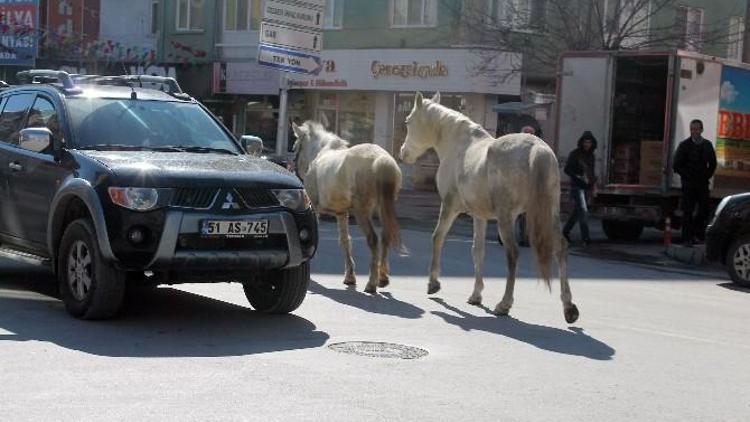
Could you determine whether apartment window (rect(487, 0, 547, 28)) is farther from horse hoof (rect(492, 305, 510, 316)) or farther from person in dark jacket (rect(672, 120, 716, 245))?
horse hoof (rect(492, 305, 510, 316))

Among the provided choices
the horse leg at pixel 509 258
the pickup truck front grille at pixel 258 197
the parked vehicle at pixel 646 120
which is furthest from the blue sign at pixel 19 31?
the pickup truck front grille at pixel 258 197

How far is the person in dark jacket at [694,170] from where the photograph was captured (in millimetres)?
17984

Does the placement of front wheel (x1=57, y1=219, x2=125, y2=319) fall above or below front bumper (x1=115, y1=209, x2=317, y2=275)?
below

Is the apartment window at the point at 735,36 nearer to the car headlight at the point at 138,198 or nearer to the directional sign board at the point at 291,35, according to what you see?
A: the directional sign board at the point at 291,35

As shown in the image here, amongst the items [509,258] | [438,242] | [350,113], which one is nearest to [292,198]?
[509,258]

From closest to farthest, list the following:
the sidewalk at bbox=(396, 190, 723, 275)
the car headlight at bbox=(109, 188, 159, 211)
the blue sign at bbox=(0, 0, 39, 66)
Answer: the car headlight at bbox=(109, 188, 159, 211)
the sidewalk at bbox=(396, 190, 723, 275)
the blue sign at bbox=(0, 0, 39, 66)

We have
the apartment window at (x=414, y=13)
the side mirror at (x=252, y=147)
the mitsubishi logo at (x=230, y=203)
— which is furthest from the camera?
the apartment window at (x=414, y=13)

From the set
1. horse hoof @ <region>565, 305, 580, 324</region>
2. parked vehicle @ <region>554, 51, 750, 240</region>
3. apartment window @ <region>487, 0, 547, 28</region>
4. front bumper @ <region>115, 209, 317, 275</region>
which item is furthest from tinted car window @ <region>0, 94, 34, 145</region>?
apartment window @ <region>487, 0, 547, 28</region>

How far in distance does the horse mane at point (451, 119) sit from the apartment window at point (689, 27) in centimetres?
1760

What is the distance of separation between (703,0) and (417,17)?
29.4 ft

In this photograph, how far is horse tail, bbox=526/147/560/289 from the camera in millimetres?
9938

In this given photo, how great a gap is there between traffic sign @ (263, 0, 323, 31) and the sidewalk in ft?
13.8

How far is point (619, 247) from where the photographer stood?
62.5 ft

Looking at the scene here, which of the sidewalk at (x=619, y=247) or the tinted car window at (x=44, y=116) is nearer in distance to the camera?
the tinted car window at (x=44, y=116)
